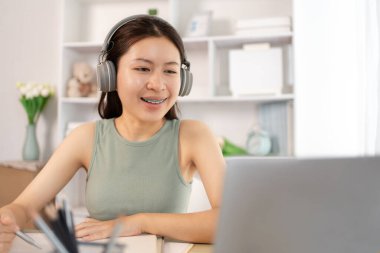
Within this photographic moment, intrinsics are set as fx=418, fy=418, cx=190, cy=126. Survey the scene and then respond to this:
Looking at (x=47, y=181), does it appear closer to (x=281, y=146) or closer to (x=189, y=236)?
(x=189, y=236)

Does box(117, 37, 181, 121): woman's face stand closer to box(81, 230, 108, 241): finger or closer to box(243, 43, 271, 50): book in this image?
box(81, 230, 108, 241): finger

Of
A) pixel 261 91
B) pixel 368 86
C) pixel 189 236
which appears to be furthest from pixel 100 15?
pixel 189 236

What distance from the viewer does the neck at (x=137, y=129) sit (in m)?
1.21

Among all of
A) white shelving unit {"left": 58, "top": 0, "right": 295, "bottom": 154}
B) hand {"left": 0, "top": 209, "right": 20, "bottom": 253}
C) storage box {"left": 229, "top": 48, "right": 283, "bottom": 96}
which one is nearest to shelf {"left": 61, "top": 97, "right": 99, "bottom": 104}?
white shelving unit {"left": 58, "top": 0, "right": 295, "bottom": 154}

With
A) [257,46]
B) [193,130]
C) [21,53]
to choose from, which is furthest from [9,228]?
[21,53]

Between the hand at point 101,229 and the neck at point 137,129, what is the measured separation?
0.33 meters

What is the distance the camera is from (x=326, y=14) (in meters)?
2.49

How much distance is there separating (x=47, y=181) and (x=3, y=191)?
1.50m

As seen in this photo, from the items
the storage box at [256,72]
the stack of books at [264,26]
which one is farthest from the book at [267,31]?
the storage box at [256,72]

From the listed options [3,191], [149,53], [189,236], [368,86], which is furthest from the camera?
[3,191]

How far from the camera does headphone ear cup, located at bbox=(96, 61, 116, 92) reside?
1121mm

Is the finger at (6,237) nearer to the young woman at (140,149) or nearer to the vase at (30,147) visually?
the young woman at (140,149)

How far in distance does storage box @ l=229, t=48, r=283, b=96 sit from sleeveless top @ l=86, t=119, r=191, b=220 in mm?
1437

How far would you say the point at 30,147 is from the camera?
283 centimetres
